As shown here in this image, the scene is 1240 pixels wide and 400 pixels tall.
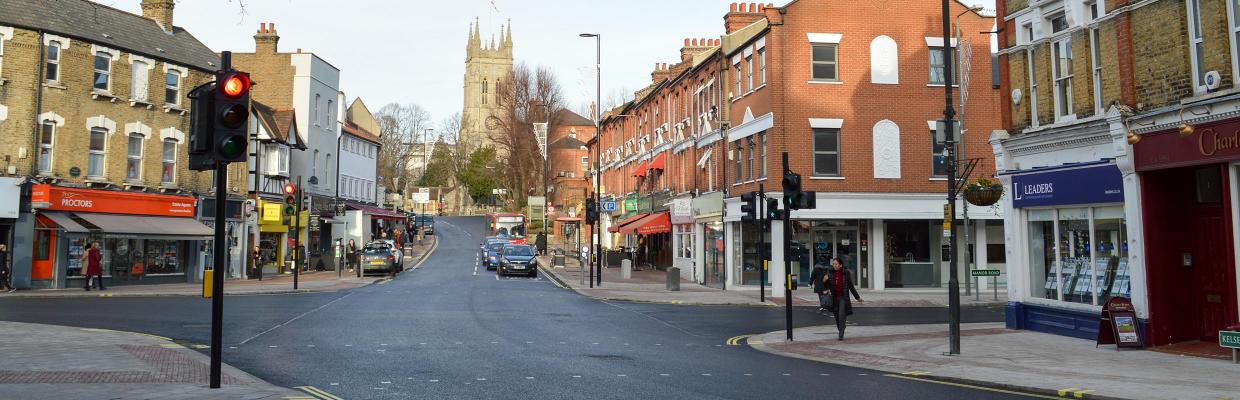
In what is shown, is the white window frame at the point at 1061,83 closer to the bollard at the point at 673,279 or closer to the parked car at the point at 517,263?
the bollard at the point at 673,279

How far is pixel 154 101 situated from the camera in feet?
113

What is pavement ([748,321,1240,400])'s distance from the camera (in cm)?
1094

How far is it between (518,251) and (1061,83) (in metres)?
29.8

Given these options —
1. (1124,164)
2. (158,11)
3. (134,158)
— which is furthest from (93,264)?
(1124,164)

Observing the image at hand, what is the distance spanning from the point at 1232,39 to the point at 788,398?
9.48 meters

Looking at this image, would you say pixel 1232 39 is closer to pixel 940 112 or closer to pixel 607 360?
pixel 607 360

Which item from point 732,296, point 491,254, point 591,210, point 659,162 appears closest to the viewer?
point 732,296

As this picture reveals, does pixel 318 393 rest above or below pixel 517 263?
below

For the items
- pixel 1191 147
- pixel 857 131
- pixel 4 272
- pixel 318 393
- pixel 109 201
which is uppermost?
pixel 857 131

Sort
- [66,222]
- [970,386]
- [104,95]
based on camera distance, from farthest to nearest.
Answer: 1. [104,95]
2. [66,222]
3. [970,386]

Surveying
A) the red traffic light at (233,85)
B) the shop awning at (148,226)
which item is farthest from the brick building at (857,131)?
the red traffic light at (233,85)

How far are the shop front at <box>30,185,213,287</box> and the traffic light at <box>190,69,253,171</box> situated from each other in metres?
24.7

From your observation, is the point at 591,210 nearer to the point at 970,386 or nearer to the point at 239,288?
the point at 239,288

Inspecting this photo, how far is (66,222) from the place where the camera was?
98.0 ft
